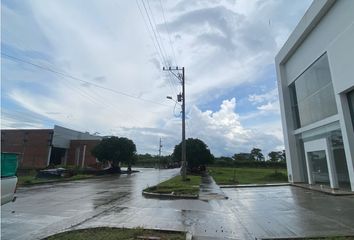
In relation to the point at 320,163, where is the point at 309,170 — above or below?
below

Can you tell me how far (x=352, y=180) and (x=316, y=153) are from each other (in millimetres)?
4875

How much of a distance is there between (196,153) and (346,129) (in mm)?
32290

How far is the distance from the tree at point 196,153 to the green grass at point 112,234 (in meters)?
41.2

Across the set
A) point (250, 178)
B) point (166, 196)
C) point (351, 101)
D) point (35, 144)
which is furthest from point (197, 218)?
point (35, 144)

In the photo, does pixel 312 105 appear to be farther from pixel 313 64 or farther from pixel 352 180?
pixel 352 180

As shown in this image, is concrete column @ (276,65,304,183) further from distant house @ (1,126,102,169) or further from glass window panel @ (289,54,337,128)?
→ distant house @ (1,126,102,169)

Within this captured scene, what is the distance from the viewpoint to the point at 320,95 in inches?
834

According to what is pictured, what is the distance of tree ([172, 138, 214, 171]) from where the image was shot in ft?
158

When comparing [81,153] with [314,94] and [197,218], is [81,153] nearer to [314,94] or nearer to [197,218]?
[314,94]

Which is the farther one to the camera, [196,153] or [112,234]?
[196,153]

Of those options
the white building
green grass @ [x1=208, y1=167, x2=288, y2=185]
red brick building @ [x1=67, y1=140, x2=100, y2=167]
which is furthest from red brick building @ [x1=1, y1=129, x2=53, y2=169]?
the white building

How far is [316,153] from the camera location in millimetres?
21734

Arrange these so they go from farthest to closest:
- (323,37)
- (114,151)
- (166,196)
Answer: (114,151)
(323,37)
(166,196)

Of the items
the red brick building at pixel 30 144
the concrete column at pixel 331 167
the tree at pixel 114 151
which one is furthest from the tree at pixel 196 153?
the concrete column at pixel 331 167
